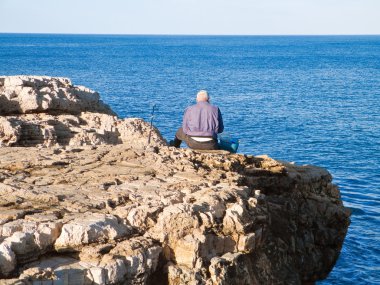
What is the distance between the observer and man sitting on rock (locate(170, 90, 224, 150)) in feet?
47.5

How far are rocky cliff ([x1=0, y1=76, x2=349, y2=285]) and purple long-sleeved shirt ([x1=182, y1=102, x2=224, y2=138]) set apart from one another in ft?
2.61

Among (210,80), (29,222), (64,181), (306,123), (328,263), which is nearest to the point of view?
(29,222)

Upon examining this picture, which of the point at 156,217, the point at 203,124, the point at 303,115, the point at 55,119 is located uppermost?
the point at 203,124

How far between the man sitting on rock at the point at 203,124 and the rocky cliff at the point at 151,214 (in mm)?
748

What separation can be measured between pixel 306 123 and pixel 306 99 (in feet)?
45.8

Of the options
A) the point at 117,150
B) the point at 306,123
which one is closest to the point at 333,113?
the point at 306,123

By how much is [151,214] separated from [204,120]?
16.6 feet

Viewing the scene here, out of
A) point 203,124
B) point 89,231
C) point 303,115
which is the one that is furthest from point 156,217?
point 303,115

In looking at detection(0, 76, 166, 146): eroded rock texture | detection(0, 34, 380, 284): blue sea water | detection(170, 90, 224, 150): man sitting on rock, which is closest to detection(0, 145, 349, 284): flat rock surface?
detection(170, 90, 224, 150): man sitting on rock

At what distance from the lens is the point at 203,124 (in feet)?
47.7

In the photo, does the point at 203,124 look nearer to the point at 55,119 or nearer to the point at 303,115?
the point at 55,119

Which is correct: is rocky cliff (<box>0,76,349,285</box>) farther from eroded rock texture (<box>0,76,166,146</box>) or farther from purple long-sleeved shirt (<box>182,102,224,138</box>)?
purple long-sleeved shirt (<box>182,102,224,138</box>)

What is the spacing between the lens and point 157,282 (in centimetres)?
922

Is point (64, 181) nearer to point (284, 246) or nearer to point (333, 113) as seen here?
point (284, 246)
